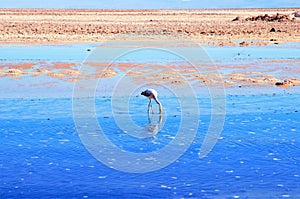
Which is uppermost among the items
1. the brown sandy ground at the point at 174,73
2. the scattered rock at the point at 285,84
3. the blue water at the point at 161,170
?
the brown sandy ground at the point at 174,73

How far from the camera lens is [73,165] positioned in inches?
375

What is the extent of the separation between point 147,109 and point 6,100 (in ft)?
13.6

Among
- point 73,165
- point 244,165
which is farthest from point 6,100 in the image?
point 244,165

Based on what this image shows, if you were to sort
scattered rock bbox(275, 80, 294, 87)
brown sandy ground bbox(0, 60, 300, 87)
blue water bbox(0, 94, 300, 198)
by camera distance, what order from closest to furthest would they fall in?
blue water bbox(0, 94, 300, 198), scattered rock bbox(275, 80, 294, 87), brown sandy ground bbox(0, 60, 300, 87)

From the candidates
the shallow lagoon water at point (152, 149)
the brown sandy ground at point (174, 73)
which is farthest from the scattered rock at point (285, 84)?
the shallow lagoon water at point (152, 149)

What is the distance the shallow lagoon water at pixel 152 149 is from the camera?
8312mm

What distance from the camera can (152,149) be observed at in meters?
10.6

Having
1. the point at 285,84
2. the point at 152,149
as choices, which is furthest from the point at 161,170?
the point at 285,84

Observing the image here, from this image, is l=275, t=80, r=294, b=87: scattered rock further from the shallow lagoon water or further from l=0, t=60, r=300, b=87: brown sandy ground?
the shallow lagoon water

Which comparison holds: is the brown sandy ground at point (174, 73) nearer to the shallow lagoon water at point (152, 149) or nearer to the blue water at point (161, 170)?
the shallow lagoon water at point (152, 149)

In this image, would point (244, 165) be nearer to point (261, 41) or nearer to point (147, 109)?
point (147, 109)

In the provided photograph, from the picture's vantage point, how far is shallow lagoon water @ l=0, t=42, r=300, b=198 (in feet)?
27.3

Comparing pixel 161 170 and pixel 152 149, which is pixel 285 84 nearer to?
pixel 152 149

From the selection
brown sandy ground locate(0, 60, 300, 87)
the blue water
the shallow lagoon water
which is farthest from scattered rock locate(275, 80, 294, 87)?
the blue water
